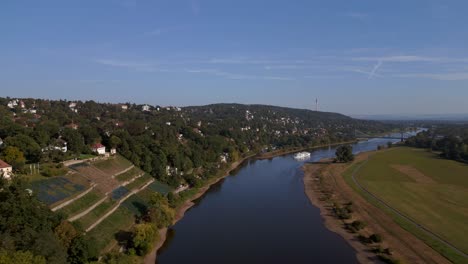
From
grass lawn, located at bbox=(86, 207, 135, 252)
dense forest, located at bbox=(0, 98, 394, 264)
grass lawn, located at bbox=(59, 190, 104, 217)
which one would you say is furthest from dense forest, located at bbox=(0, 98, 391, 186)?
grass lawn, located at bbox=(86, 207, 135, 252)

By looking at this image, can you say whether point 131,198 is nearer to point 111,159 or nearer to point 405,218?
point 111,159

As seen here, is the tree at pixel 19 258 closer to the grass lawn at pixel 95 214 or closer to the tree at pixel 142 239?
the tree at pixel 142 239

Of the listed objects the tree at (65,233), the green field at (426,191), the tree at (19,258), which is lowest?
the green field at (426,191)

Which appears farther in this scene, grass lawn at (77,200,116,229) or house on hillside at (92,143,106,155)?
house on hillside at (92,143,106,155)

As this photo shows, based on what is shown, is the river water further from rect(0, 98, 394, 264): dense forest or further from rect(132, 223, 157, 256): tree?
rect(0, 98, 394, 264): dense forest

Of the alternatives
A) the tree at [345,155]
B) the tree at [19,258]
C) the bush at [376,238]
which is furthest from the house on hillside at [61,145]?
the tree at [345,155]

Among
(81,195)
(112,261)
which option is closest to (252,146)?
(81,195)

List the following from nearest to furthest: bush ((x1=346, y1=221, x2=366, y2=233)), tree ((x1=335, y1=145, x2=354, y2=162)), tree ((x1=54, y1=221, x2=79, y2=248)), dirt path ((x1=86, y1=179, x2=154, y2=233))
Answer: tree ((x1=54, y1=221, x2=79, y2=248)) → dirt path ((x1=86, y1=179, x2=154, y2=233)) → bush ((x1=346, y1=221, x2=366, y2=233)) → tree ((x1=335, y1=145, x2=354, y2=162))
